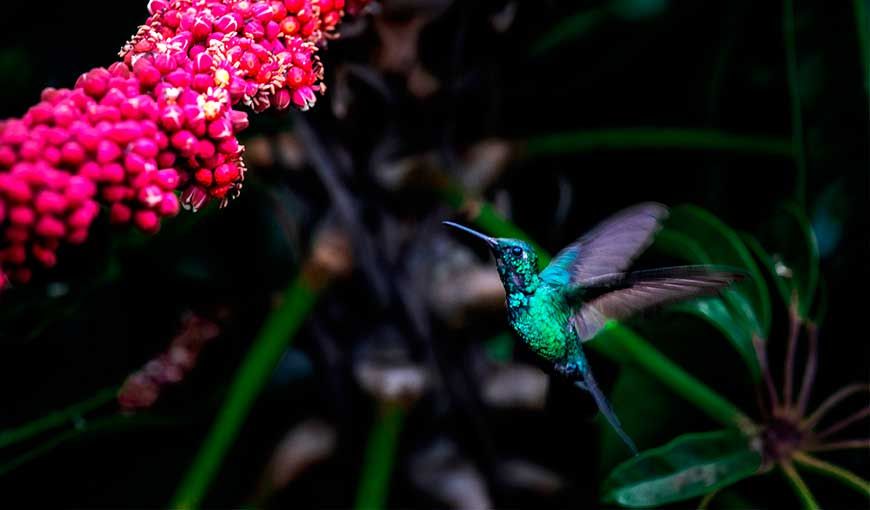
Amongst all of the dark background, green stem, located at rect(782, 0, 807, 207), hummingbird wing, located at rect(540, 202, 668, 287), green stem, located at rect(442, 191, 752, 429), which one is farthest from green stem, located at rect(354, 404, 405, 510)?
green stem, located at rect(782, 0, 807, 207)

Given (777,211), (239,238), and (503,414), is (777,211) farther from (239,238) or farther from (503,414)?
(239,238)

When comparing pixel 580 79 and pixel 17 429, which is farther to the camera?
pixel 580 79

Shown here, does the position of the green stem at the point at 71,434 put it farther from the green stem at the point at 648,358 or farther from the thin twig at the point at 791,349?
the thin twig at the point at 791,349

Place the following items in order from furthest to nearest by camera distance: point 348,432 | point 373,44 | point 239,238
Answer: point 239,238
point 348,432
point 373,44

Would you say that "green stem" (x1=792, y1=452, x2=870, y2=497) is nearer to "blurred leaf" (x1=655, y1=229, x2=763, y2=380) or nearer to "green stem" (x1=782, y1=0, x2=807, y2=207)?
"blurred leaf" (x1=655, y1=229, x2=763, y2=380)

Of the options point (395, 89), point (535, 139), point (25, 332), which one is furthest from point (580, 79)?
point (25, 332)

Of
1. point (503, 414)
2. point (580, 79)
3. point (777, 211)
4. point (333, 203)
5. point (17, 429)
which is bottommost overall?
point (17, 429)

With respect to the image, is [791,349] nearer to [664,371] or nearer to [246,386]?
[664,371]
